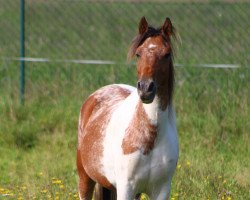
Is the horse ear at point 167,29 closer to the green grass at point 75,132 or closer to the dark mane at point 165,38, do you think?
the dark mane at point 165,38

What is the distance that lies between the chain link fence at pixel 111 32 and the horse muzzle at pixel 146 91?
4.53 metres

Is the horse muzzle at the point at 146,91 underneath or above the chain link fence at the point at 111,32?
above

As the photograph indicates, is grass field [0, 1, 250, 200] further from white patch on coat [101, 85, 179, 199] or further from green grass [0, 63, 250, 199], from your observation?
white patch on coat [101, 85, 179, 199]

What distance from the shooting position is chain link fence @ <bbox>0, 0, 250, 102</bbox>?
1180cm

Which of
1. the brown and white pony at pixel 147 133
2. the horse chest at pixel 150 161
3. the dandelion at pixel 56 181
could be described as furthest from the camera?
the dandelion at pixel 56 181

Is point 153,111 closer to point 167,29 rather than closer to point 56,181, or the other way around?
point 167,29

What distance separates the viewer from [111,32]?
52.0ft

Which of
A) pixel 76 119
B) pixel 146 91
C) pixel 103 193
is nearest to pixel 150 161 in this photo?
pixel 146 91

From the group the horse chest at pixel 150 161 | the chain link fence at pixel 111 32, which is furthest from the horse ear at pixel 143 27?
the chain link fence at pixel 111 32

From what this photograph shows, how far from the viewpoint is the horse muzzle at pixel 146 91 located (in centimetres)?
520

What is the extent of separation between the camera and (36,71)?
11.8m

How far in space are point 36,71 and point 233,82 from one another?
9.96 ft

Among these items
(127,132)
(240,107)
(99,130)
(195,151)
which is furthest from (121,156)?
(240,107)

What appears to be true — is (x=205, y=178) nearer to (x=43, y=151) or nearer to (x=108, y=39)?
(x=43, y=151)
